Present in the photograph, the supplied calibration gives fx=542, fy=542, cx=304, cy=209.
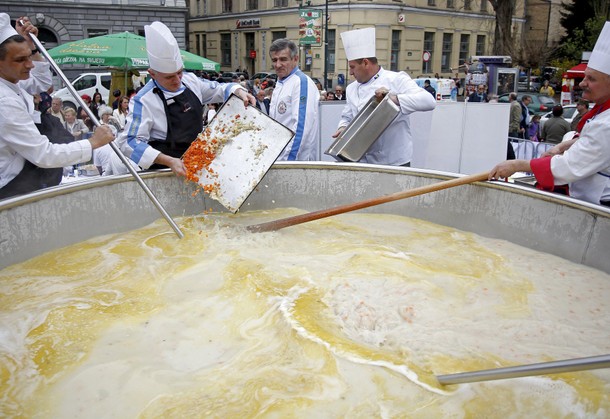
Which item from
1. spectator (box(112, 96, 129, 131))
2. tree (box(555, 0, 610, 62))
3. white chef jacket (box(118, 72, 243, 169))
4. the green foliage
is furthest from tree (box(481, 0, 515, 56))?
white chef jacket (box(118, 72, 243, 169))

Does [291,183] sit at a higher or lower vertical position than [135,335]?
higher

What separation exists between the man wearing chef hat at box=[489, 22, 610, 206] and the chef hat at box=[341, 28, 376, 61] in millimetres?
1514

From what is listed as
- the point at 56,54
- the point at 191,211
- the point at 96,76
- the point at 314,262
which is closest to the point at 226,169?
the point at 191,211

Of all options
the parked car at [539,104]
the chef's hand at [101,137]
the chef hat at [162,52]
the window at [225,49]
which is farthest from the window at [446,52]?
the chef's hand at [101,137]

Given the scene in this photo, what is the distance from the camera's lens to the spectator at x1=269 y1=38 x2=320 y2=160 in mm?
3672

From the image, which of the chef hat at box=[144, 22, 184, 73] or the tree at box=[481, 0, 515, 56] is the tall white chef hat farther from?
the tree at box=[481, 0, 515, 56]

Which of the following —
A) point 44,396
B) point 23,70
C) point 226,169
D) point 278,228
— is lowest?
point 44,396

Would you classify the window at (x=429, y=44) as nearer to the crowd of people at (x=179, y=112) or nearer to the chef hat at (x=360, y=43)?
the chef hat at (x=360, y=43)

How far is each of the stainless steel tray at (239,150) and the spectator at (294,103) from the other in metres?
0.54

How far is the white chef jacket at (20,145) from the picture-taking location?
2426 millimetres

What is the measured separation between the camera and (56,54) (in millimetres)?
11422

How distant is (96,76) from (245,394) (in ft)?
47.8

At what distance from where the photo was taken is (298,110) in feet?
12.0

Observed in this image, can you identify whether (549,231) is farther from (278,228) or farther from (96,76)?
(96,76)
